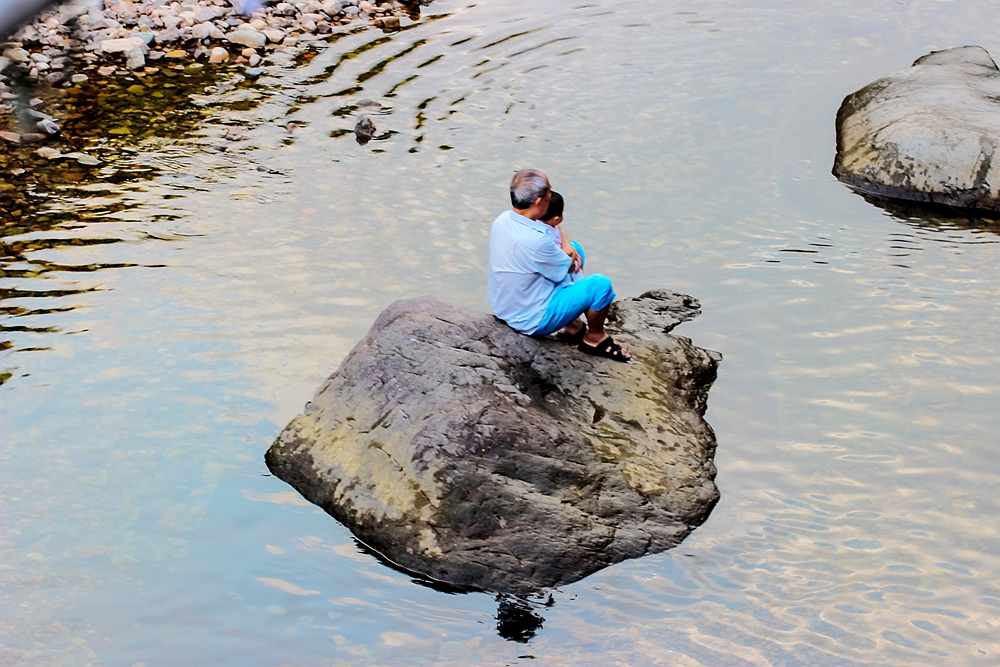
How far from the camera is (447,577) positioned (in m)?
6.12

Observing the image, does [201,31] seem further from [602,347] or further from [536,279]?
[602,347]

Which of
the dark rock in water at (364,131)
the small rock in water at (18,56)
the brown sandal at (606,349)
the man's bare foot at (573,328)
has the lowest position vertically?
the brown sandal at (606,349)

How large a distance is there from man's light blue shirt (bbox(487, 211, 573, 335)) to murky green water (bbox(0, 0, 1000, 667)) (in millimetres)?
1786

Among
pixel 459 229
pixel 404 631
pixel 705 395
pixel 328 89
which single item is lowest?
pixel 404 631

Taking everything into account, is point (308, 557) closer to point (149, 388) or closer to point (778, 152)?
point (149, 388)

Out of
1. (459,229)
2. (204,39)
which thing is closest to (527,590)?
(459,229)

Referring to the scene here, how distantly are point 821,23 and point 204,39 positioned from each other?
9064 mm

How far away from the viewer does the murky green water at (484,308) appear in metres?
5.95

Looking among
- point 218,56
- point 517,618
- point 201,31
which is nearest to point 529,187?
point 517,618

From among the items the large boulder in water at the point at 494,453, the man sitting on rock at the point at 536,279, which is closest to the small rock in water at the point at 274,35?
the large boulder in water at the point at 494,453

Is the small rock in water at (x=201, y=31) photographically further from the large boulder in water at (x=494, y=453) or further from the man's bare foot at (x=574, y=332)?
the man's bare foot at (x=574, y=332)

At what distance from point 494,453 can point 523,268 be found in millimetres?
1420

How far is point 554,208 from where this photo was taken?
692 centimetres

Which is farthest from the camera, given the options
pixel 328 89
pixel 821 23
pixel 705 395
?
pixel 821 23
